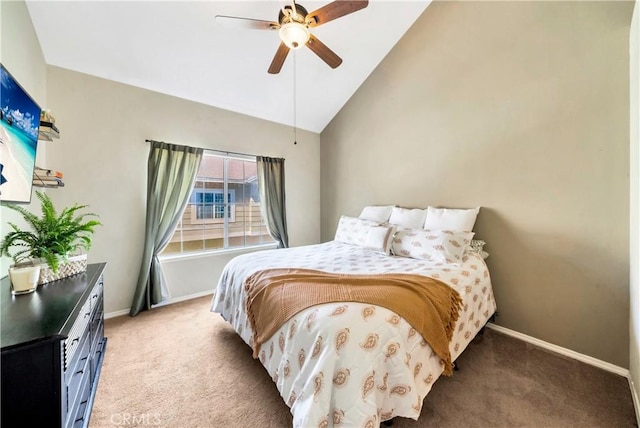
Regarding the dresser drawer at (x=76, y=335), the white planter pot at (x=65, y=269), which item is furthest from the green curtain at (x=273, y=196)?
the dresser drawer at (x=76, y=335)

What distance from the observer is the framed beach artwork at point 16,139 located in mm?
1227

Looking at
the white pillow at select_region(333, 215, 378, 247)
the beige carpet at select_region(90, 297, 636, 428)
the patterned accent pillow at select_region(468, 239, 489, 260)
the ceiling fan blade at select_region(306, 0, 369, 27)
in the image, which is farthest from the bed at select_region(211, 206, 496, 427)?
the ceiling fan blade at select_region(306, 0, 369, 27)

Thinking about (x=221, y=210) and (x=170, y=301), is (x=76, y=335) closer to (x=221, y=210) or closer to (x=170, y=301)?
(x=170, y=301)

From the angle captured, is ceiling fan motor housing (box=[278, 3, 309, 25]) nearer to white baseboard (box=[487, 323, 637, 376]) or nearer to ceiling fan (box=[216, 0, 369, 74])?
ceiling fan (box=[216, 0, 369, 74])

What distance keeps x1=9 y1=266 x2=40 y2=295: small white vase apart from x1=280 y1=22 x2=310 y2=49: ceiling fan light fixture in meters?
2.16

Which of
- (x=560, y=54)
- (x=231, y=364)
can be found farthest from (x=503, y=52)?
(x=231, y=364)

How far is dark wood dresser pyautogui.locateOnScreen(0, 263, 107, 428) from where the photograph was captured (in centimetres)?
84

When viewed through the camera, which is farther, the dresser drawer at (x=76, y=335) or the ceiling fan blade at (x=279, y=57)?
the ceiling fan blade at (x=279, y=57)

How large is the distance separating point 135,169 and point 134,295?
4.82ft

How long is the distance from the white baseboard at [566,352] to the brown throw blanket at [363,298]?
126 centimetres

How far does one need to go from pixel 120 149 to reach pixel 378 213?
321 cm

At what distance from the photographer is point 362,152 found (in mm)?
3727

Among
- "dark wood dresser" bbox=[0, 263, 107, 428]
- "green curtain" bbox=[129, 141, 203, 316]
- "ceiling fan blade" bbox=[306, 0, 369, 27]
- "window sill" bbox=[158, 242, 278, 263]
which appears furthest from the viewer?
"window sill" bbox=[158, 242, 278, 263]

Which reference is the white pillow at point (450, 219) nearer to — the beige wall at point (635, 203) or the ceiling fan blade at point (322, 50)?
the beige wall at point (635, 203)
